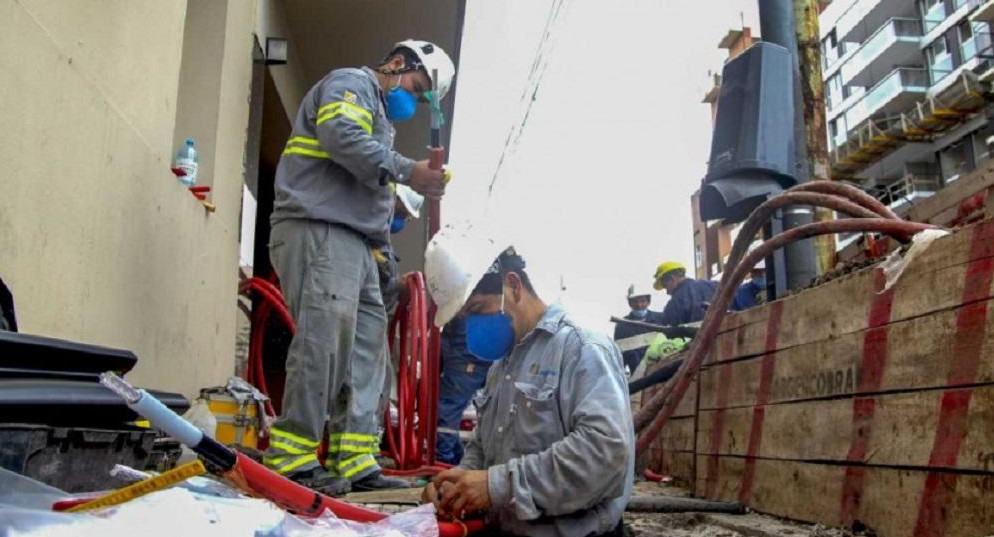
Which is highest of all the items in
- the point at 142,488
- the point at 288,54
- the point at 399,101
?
the point at 288,54

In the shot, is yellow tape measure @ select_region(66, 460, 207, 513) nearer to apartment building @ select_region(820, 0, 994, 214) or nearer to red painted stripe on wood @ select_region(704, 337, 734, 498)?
red painted stripe on wood @ select_region(704, 337, 734, 498)

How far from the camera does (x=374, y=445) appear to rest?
3693 mm

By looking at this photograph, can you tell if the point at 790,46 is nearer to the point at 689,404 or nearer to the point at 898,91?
the point at 689,404

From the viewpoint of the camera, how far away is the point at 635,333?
7699 millimetres

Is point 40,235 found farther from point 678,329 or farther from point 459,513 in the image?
point 678,329

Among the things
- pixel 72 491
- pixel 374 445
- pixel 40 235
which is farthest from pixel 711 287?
pixel 72 491

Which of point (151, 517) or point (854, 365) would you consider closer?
point (151, 517)

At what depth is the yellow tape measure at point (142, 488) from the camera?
4.04 ft

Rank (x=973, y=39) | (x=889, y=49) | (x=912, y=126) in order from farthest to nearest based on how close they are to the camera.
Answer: (x=889, y=49) → (x=912, y=126) → (x=973, y=39)

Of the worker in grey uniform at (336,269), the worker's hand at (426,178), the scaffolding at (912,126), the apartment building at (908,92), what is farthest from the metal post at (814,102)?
the scaffolding at (912,126)

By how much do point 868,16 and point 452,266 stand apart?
42474 millimetres

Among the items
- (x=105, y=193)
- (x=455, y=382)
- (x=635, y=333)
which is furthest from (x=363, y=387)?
(x=635, y=333)

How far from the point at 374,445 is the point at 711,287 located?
483 cm

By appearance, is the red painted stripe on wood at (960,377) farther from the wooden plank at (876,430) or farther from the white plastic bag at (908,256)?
the white plastic bag at (908,256)
